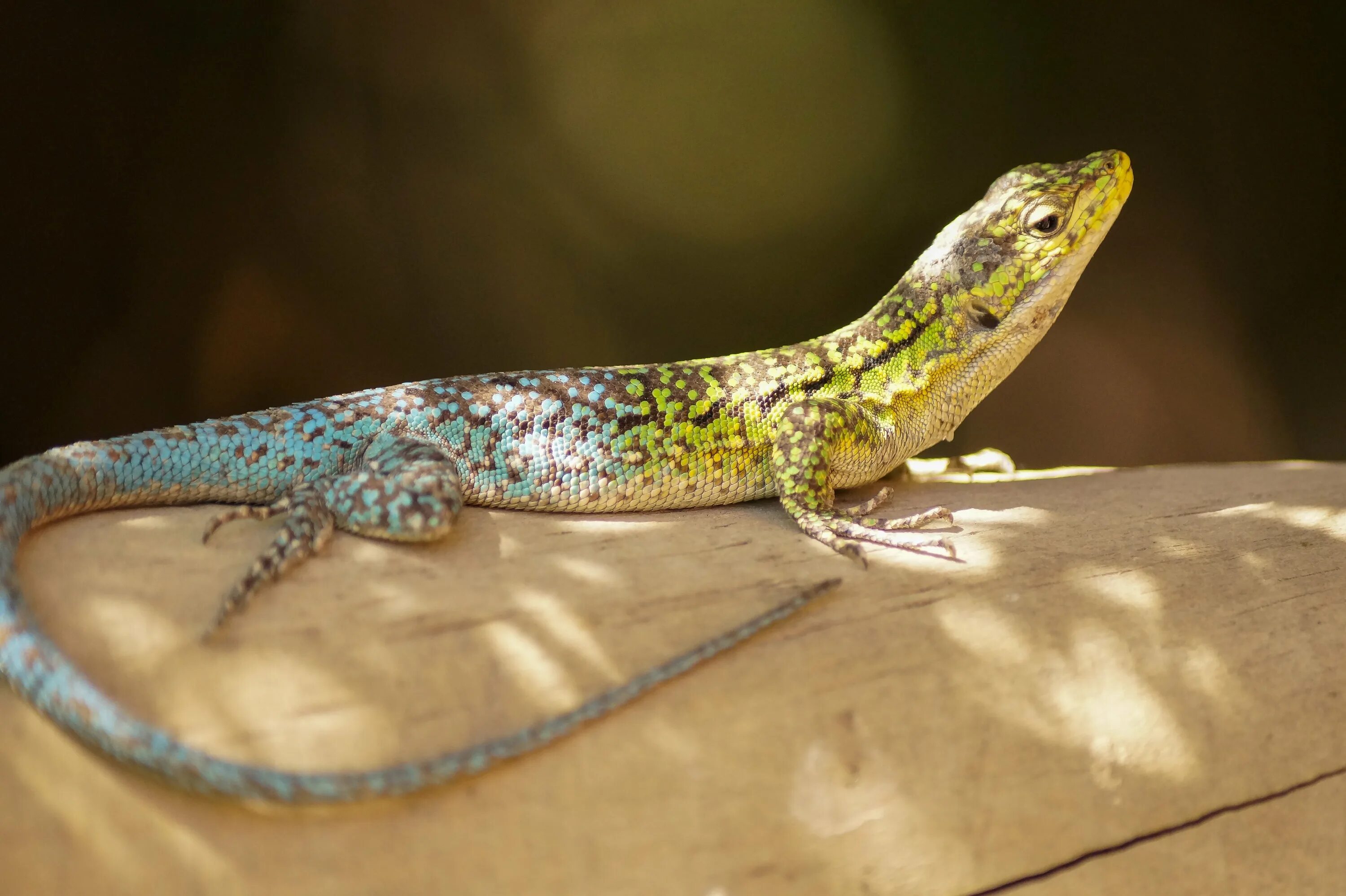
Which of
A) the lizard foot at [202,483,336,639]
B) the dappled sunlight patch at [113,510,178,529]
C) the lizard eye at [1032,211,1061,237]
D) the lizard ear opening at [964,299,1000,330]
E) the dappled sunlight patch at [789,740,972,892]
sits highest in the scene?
the lizard eye at [1032,211,1061,237]

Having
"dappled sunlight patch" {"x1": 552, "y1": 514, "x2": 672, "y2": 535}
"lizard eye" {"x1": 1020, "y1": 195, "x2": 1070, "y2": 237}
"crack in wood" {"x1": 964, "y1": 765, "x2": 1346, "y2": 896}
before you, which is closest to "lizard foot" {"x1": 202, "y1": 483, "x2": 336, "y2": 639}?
"dappled sunlight patch" {"x1": 552, "y1": 514, "x2": 672, "y2": 535}

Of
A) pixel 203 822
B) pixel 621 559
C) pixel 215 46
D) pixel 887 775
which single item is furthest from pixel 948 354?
pixel 215 46

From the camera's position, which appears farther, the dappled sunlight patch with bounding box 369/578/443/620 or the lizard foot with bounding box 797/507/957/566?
the lizard foot with bounding box 797/507/957/566

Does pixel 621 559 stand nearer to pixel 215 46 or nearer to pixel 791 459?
pixel 791 459

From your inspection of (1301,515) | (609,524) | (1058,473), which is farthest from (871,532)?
(1058,473)

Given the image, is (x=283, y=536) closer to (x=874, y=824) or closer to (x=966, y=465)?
(x=874, y=824)

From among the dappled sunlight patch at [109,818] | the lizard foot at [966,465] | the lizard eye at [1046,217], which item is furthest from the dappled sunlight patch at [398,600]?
the lizard foot at [966,465]

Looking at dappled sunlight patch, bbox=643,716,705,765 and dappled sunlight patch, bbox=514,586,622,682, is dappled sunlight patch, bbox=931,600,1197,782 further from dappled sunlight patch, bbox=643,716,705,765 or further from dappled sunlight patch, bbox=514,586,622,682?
dappled sunlight patch, bbox=514,586,622,682
